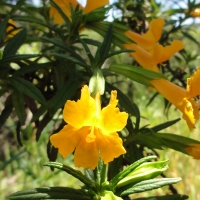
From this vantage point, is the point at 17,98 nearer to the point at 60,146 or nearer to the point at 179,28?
the point at 60,146

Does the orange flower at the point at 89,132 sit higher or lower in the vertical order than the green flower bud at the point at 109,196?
higher

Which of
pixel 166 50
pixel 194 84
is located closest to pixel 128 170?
pixel 194 84

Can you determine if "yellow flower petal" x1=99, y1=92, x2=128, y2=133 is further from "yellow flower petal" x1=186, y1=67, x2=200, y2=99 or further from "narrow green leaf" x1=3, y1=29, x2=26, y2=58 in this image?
"narrow green leaf" x1=3, y1=29, x2=26, y2=58

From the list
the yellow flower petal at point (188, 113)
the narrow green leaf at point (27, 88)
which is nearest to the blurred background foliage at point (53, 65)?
the narrow green leaf at point (27, 88)

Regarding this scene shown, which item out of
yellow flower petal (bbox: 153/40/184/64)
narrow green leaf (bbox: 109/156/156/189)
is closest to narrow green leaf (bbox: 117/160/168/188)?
narrow green leaf (bbox: 109/156/156/189)

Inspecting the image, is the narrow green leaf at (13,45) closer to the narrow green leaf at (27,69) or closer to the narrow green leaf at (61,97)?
the narrow green leaf at (27,69)

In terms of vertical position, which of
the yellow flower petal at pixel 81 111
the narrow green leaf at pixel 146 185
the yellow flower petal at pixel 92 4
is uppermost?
the yellow flower petal at pixel 92 4
